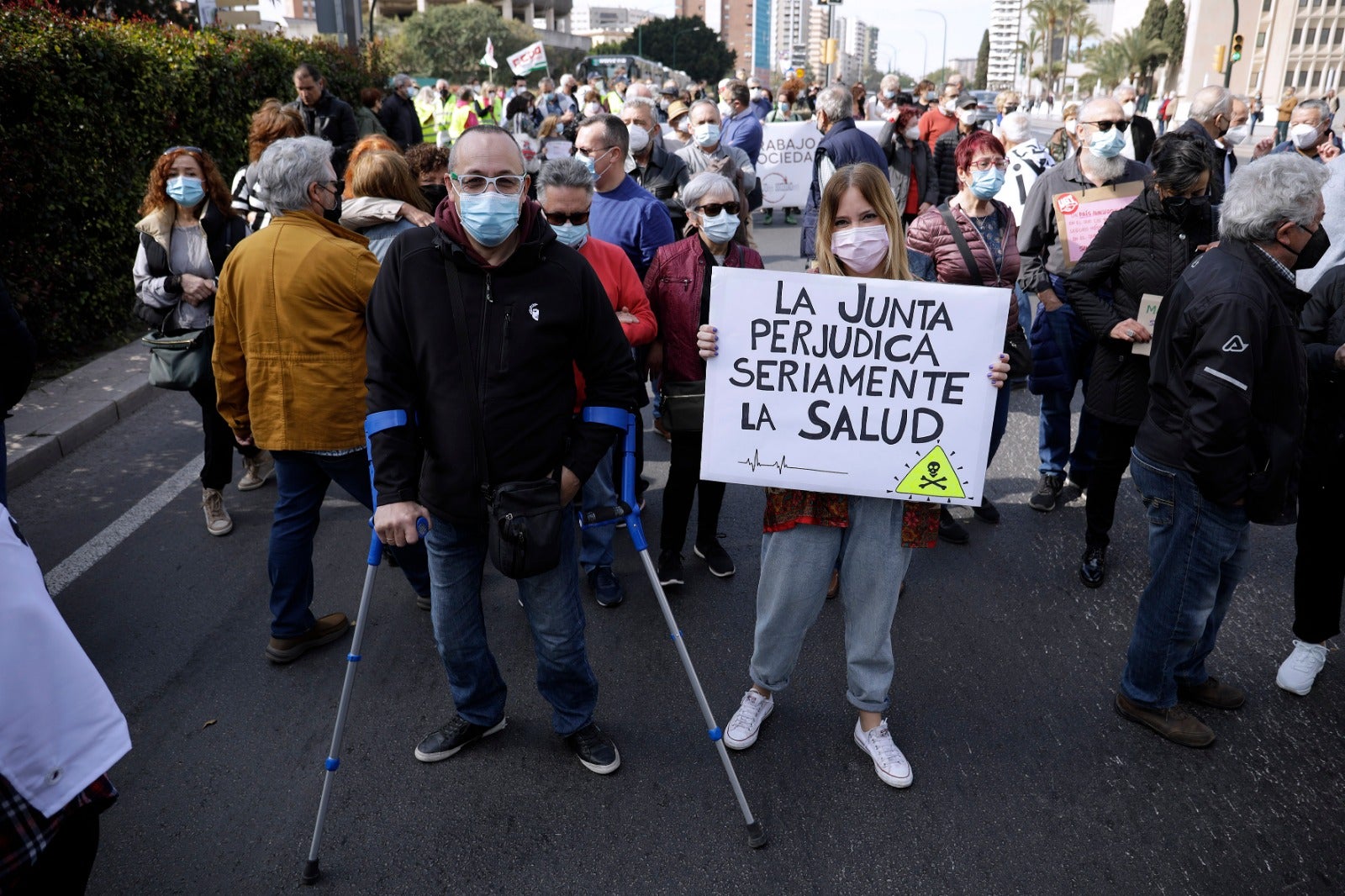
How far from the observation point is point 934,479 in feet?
9.90

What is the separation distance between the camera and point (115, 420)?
684 cm

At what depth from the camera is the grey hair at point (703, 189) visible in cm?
416

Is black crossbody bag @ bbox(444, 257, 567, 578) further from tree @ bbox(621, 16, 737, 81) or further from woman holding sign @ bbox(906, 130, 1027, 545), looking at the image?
tree @ bbox(621, 16, 737, 81)

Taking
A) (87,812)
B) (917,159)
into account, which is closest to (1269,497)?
(87,812)

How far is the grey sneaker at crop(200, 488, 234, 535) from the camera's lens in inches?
199

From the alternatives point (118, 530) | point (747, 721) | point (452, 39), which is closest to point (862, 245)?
point (747, 721)

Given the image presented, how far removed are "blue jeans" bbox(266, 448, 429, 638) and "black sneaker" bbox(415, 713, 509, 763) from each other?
915mm

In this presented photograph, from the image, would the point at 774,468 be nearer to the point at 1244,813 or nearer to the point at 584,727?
the point at 584,727

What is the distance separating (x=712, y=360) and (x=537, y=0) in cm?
10018

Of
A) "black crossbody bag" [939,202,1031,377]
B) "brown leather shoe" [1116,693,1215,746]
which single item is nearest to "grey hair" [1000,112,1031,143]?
"black crossbody bag" [939,202,1031,377]

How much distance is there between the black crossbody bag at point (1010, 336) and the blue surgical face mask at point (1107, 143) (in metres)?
1.00

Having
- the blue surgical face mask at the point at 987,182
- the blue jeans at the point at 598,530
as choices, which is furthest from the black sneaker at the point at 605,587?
the blue surgical face mask at the point at 987,182

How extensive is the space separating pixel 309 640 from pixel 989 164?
3905 mm

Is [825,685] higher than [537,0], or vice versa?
[537,0]
